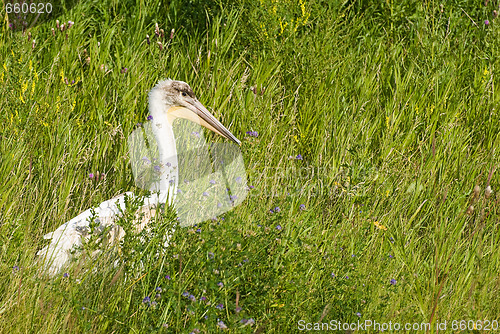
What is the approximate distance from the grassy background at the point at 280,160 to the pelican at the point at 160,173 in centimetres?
15

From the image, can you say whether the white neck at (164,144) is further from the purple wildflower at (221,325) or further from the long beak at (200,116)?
the purple wildflower at (221,325)

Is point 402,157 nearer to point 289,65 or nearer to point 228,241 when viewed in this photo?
point 289,65

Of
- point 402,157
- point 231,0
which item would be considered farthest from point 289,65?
point 402,157

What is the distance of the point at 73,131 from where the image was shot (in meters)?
4.02

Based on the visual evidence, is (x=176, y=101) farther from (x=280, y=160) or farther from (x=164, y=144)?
(x=280, y=160)

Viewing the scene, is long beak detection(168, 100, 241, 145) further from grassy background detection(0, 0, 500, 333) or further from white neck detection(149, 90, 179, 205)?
grassy background detection(0, 0, 500, 333)

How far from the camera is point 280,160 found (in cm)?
389

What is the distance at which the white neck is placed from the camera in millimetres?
3637

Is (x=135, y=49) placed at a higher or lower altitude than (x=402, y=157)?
higher

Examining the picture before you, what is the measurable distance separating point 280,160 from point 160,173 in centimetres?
94

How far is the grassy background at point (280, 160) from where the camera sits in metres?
2.71

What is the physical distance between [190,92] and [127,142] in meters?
0.57

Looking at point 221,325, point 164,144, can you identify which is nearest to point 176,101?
point 164,144

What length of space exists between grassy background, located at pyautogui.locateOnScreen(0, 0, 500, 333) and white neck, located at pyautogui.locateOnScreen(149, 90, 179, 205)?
284 mm
